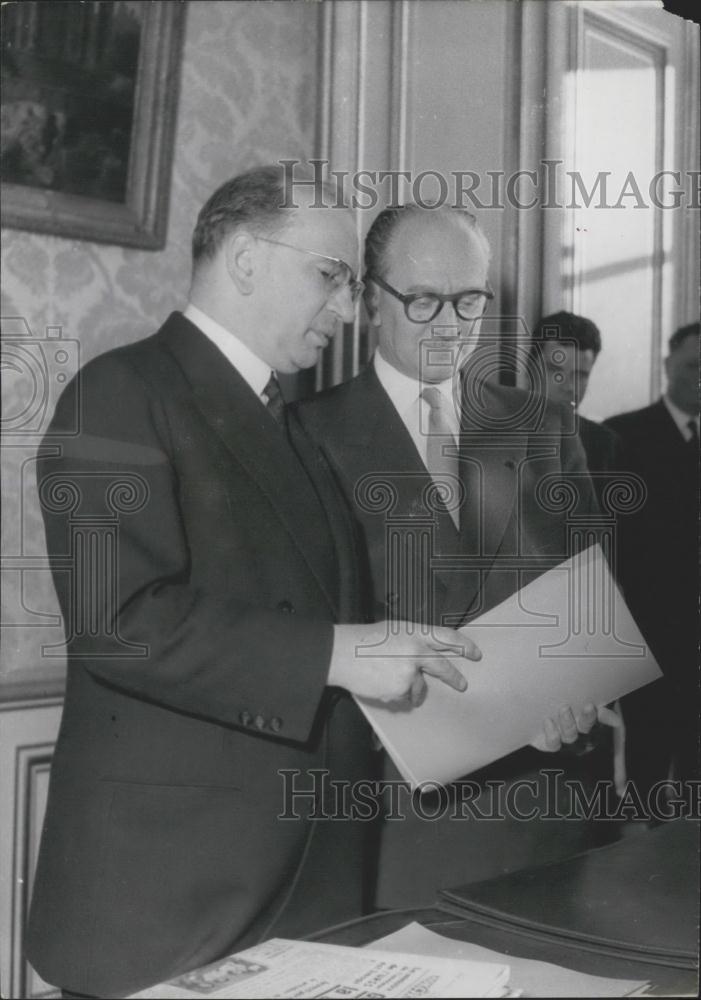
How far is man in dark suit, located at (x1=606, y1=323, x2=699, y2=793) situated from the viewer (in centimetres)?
140

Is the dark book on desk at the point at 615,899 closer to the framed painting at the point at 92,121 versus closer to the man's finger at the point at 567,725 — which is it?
the man's finger at the point at 567,725

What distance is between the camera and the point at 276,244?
1.25m

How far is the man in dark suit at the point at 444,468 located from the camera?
4.30 feet

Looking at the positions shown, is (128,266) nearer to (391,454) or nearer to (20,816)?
(391,454)

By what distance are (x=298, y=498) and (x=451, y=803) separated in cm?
44

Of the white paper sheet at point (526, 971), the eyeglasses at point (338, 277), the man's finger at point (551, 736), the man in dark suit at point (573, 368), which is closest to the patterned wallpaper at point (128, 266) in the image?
the eyeglasses at point (338, 277)

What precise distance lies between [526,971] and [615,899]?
0.60ft

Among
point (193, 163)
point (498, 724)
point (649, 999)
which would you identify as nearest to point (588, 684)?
point (498, 724)

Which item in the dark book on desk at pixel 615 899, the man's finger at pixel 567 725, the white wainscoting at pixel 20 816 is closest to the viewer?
the dark book on desk at pixel 615 899

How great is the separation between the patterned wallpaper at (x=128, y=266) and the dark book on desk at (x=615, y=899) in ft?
1.95

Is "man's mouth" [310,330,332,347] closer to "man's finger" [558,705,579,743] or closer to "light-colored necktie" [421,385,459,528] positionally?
"light-colored necktie" [421,385,459,528]

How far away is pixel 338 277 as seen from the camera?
1.29 metres

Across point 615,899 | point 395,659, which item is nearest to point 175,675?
point 395,659

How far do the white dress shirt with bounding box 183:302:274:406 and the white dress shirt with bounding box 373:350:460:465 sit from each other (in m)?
0.17
